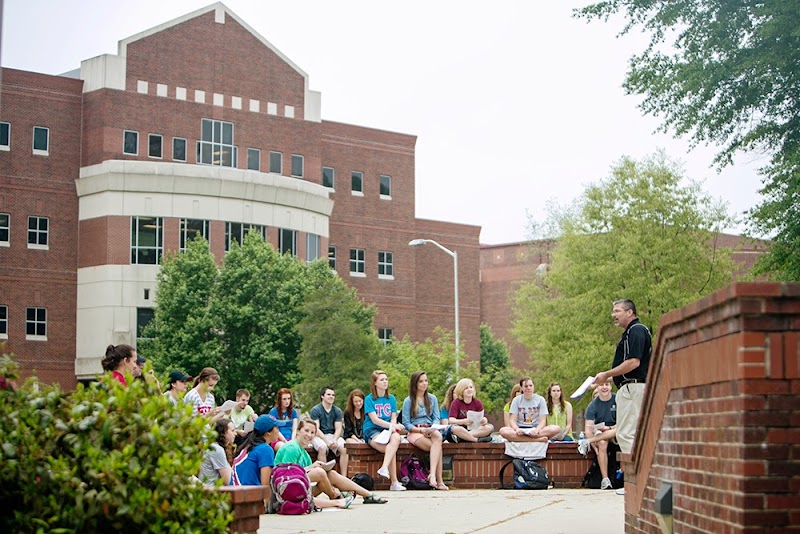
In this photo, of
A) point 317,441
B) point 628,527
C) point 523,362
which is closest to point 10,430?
point 628,527

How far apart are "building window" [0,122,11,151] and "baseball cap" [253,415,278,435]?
49.8 m

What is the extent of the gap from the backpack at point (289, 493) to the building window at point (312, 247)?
5139cm

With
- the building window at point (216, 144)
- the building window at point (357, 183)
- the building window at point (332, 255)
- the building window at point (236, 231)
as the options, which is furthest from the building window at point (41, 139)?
the building window at point (357, 183)

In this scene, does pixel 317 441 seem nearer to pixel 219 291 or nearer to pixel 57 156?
pixel 219 291

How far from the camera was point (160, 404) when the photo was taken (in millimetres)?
6570

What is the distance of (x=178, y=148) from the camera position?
2445 inches

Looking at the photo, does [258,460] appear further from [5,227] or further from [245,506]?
[5,227]

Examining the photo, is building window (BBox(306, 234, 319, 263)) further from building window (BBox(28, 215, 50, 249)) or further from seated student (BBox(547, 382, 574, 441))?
seated student (BBox(547, 382, 574, 441))

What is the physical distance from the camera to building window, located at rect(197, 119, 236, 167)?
63.0m

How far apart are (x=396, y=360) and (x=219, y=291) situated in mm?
8930

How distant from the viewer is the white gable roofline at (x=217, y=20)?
61.0m

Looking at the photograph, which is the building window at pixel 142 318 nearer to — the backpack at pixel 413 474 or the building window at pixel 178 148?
the building window at pixel 178 148

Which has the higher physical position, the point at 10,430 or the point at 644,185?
the point at 644,185

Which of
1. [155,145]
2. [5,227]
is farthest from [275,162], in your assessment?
[5,227]
